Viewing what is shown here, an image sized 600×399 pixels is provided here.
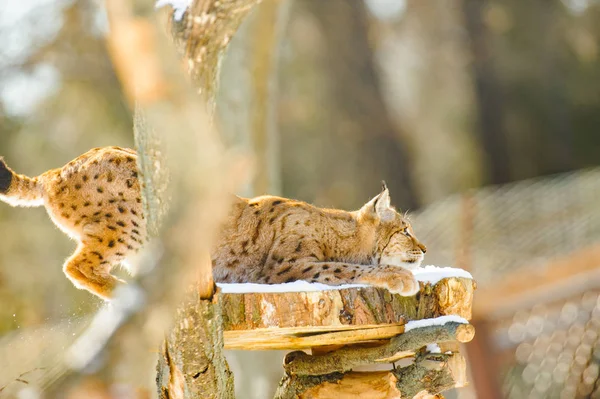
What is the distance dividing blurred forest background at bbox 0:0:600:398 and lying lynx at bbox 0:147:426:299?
9.97m

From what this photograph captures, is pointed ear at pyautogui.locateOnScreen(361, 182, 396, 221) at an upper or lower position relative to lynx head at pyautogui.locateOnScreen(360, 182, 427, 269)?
upper

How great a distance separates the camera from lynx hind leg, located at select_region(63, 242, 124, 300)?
18.1 feet

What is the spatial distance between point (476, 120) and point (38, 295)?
1216 centimetres

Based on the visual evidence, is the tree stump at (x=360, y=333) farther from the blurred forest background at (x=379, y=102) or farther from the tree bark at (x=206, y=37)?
the blurred forest background at (x=379, y=102)

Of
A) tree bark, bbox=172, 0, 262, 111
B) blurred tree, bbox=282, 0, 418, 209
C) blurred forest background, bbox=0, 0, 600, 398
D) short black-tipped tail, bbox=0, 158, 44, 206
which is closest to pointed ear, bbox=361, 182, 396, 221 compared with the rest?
tree bark, bbox=172, 0, 262, 111

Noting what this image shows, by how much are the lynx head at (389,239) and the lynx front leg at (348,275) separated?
75cm

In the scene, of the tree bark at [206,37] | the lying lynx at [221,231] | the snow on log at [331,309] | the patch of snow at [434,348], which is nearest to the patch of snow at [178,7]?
the tree bark at [206,37]

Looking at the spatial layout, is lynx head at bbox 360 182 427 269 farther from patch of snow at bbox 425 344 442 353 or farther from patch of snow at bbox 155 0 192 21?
patch of snow at bbox 155 0 192 21

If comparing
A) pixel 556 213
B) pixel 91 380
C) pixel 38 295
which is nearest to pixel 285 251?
pixel 91 380

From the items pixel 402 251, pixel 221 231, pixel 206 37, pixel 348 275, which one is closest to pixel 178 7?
pixel 206 37

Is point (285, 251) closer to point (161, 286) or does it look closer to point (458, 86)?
point (161, 286)

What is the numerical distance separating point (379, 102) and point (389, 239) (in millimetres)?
15756

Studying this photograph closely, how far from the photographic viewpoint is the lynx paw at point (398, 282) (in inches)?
183

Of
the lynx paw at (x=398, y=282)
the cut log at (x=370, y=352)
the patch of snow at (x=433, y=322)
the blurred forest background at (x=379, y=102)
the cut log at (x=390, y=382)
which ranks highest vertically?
the blurred forest background at (x=379, y=102)
